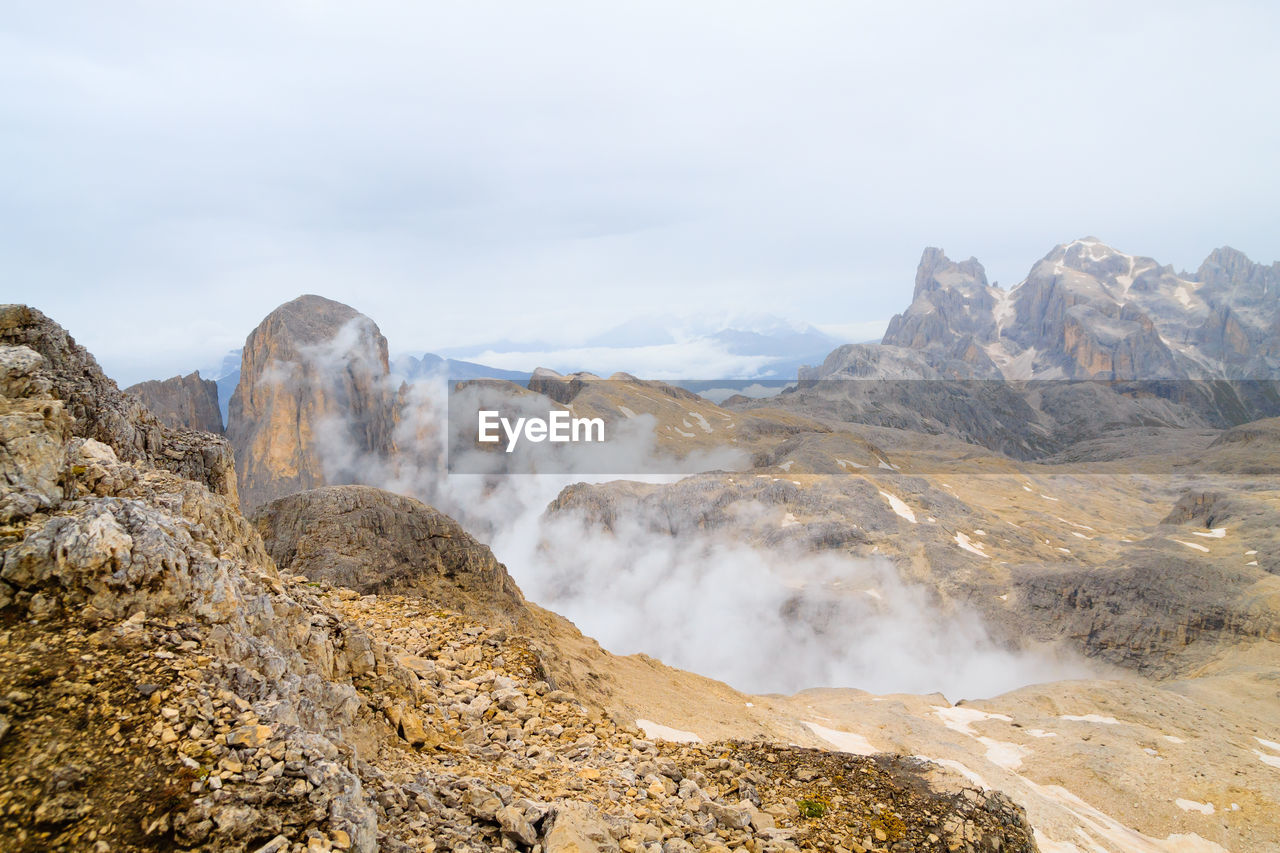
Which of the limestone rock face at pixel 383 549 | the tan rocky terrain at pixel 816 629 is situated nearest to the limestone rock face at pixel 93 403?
the tan rocky terrain at pixel 816 629

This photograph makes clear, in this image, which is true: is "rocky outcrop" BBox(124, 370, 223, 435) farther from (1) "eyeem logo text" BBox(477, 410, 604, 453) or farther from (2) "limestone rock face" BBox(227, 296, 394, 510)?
(1) "eyeem logo text" BBox(477, 410, 604, 453)

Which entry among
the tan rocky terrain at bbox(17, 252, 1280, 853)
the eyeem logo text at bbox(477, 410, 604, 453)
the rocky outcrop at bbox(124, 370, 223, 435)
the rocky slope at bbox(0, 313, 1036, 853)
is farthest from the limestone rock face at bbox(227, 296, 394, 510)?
the rocky slope at bbox(0, 313, 1036, 853)

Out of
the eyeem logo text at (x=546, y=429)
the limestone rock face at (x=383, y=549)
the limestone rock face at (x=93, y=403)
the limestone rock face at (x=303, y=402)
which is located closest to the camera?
the limestone rock face at (x=93, y=403)

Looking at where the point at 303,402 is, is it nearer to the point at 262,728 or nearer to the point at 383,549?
the point at 383,549

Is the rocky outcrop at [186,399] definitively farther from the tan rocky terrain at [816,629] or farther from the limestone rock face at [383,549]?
the limestone rock face at [383,549]

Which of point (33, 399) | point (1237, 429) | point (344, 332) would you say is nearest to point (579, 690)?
point (33, 399)

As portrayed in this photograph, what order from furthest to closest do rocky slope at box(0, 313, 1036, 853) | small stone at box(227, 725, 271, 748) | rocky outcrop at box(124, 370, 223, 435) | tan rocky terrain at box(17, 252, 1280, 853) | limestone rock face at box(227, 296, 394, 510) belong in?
limestone rock face at box(227, 296, 394, 510) → rocky outcrop at box(124, 370, 223, 435) → tan rocky terrain at box(17, 252, 1280, 853) → small stone at box(227, 725, 271, 748) → rocky slope at box(0, 313, 1036, 853)
